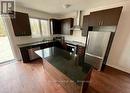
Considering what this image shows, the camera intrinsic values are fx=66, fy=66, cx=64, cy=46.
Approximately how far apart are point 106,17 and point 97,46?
1.02 metres

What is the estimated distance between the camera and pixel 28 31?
9.73 ft

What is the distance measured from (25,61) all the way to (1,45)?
10.1 feet

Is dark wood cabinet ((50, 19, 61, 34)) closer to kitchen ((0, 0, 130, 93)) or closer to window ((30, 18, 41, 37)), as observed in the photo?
kitchen ((0, 0, 130, 93))

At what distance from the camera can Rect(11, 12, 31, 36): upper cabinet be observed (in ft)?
8.27

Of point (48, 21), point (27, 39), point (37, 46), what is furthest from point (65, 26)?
point (27, 39)

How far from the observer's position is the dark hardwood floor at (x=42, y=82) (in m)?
1.74

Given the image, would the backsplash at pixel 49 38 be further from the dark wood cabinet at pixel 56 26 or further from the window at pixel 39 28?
the dark wood cabinet at pixel 56 26

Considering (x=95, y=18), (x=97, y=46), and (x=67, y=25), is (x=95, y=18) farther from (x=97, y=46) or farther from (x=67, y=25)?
(x=67, y=25)

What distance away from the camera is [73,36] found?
3.98 metres

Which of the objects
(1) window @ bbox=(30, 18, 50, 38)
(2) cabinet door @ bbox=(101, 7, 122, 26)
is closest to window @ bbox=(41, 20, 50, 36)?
(1) window @ bbox=(30, 18, 50, 38)

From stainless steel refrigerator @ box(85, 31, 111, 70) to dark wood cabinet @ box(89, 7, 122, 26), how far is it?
0.40 metres

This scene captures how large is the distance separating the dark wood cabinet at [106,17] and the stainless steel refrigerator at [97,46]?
40 centimetres

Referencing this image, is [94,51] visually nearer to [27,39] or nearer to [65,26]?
[65,26]

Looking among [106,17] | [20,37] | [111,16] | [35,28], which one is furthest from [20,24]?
[111,16]
